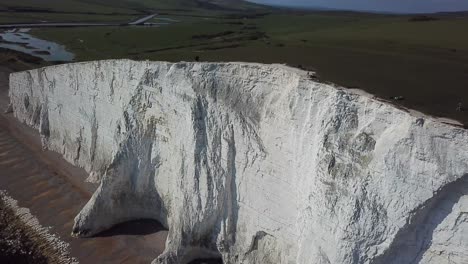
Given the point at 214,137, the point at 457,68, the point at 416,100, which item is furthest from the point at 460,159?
the point at 214,137

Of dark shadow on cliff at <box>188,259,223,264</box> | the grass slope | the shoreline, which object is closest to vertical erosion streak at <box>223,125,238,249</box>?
dark shadow on cliff at <box>188,259,223,264</box>

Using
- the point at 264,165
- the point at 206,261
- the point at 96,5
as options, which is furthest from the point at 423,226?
the point at 96,5

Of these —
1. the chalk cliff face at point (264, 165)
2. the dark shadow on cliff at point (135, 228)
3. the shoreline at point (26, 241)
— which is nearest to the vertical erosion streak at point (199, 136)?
the chalk cliff face at point (264, 165)

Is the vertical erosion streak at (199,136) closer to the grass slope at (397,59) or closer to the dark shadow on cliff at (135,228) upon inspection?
the grass slope at (397,59)

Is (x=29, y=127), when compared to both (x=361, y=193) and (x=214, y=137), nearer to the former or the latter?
(x=214, y=137)

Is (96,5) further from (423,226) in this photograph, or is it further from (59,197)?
(423,226)

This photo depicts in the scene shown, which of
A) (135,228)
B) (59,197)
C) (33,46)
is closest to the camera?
(135,228)
